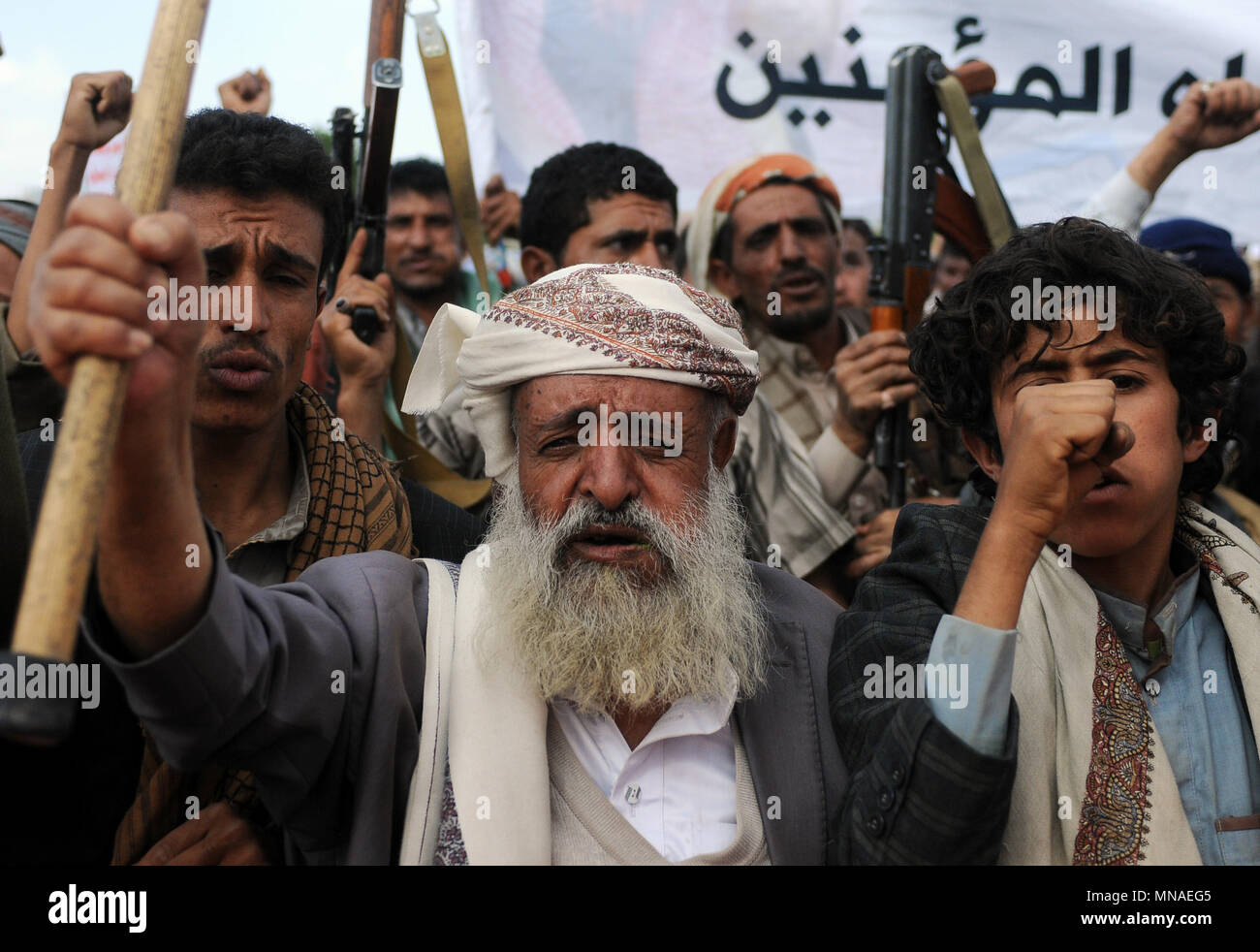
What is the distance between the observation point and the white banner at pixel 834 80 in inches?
242

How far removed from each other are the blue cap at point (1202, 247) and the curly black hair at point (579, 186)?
81.9 inches

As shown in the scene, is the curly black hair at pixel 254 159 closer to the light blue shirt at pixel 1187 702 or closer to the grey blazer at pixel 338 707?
the grey blazer at pixel 338 707

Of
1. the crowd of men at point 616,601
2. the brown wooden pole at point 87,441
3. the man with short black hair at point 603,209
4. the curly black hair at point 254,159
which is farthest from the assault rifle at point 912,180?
the brown wooden pole at point 87,441

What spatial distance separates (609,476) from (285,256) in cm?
114

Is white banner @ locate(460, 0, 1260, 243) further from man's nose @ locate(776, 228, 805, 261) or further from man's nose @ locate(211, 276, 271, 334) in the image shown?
man's nose @ locate(211, 276, 271, 334)

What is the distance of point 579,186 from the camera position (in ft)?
16.7

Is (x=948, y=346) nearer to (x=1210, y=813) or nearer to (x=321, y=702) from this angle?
(x=1210, y=813)

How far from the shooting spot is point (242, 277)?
3.33 m

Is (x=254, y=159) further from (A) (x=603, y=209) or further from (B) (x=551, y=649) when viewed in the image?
(A) (x=603, y=209)

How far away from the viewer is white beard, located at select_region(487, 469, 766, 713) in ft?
9.09

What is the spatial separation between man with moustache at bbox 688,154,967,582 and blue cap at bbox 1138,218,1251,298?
4.38 feet

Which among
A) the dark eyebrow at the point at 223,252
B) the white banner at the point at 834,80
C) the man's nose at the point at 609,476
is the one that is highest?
the white banner at the point at 834,80

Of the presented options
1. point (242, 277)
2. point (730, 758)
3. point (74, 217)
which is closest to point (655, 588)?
point (730, 758)

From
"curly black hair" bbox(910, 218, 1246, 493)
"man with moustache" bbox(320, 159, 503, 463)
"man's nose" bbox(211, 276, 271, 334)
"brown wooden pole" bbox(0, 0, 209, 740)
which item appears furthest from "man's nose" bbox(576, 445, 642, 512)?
"man with moustache" bbox(320, 159, 503, 463)
